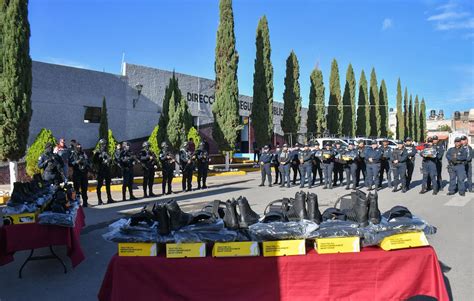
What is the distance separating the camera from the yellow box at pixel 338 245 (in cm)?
360

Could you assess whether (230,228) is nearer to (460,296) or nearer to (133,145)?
(460,296)

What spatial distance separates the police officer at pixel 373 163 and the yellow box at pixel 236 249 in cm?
1055

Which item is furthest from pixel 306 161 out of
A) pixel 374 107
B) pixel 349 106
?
pixel 374 107

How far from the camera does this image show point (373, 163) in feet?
43.4

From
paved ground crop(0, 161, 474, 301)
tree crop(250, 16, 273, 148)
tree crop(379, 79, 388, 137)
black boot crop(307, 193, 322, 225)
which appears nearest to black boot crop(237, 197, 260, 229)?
black boot crop(307, 193, 322, 225)

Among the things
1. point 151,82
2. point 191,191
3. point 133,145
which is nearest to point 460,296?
point 191,191

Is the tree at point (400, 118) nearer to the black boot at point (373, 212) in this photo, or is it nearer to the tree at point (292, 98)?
the tree at point (292, 98)

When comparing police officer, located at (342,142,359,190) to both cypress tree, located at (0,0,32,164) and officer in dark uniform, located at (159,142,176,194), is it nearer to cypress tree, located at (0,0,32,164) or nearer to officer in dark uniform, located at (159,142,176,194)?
officer in dark uniform, located at (159,142,176,194)

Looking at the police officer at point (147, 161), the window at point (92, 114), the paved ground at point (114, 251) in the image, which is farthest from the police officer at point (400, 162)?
the window at point (92, 114)

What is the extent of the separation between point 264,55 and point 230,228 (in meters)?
22.9

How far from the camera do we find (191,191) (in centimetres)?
1405

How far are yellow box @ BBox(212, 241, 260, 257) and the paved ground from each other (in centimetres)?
187

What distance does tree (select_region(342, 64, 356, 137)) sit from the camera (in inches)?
1582

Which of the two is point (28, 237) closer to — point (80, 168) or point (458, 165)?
point (80, 168)
